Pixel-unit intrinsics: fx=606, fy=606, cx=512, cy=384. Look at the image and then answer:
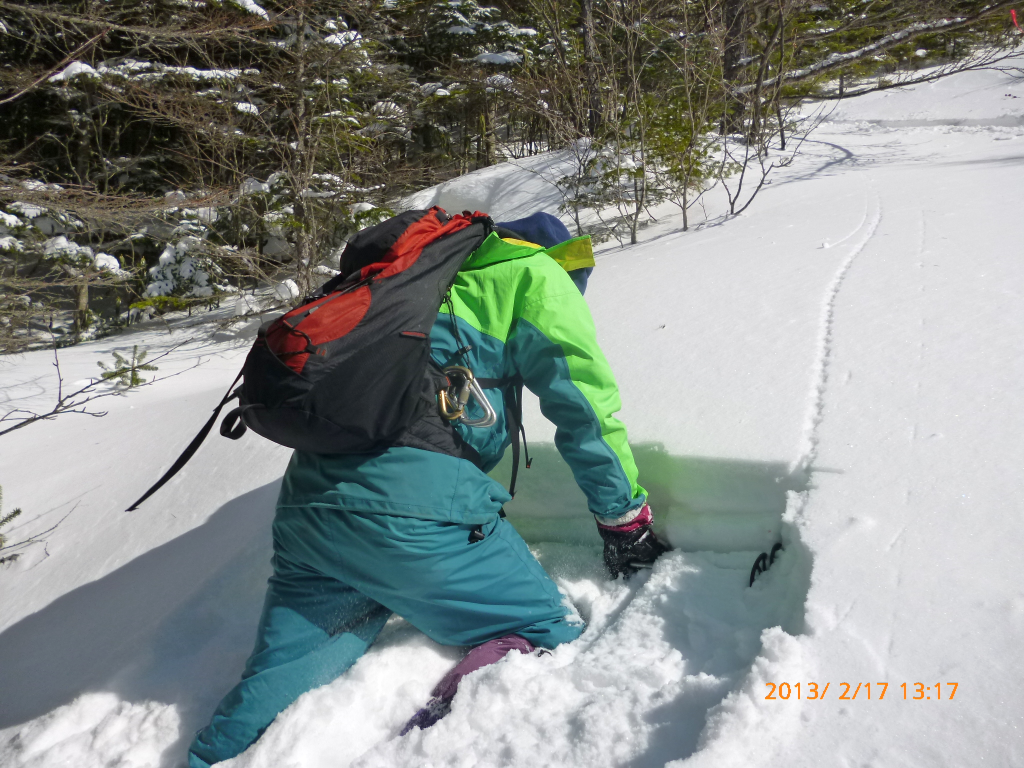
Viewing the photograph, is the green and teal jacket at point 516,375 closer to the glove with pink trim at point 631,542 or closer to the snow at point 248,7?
the glove with pink trim at point 631,542

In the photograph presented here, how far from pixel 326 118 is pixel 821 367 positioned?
654 centimetres

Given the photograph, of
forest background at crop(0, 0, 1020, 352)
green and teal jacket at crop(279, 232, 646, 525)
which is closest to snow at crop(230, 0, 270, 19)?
forest background at crop(0, 0, 1020, 352)

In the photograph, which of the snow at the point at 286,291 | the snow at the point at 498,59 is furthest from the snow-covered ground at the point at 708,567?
the snow at the point at 498,59

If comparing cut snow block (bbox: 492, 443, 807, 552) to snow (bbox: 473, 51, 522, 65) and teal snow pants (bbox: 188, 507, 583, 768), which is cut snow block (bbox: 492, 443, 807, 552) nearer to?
teal snow pants (bbox: 188, 507, 583, 768)

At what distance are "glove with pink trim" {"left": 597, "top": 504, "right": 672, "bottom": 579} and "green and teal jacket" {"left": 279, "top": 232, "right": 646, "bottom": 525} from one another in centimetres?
6

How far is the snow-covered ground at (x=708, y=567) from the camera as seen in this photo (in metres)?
1.09

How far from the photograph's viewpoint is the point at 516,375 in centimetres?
166

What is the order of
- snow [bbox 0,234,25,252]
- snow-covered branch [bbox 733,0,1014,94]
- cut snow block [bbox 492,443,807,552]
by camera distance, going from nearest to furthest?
cut snow block [bbox 492,443,807,552], snow [bbox 0,234,25,252], snow-covered branch [bbox 733,0,1014,94]

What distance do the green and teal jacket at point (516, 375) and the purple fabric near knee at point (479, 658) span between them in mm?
317

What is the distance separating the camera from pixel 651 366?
8.34 ft

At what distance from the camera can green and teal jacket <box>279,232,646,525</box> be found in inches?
58.0

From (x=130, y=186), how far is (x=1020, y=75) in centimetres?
1641

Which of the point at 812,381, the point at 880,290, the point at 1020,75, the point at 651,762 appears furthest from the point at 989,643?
the point at 1020,75

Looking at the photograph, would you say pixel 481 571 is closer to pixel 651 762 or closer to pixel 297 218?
pixel 651 762
